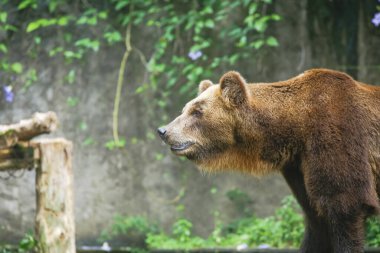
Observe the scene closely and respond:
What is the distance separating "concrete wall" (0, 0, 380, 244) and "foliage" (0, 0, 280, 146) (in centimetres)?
15

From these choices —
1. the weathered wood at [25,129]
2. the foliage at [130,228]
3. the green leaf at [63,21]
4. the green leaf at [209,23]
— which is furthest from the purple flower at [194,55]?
the weathered wood at [25,129]

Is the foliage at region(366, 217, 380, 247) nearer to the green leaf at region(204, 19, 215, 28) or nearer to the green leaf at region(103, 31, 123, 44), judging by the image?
the green leaf at region(204, 19, 215, 28)

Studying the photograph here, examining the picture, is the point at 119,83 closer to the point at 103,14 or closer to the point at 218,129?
the point at 103,14

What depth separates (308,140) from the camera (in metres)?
5.49

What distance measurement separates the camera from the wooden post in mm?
6605

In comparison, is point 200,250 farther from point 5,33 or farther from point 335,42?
point 5,33

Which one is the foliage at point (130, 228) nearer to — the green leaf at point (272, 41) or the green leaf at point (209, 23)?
the green leaf at point (209, 23)

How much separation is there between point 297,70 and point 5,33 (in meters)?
4.29

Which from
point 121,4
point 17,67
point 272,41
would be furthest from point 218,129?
point 17,67

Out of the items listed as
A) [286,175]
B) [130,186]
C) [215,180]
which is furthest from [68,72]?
[286,175]

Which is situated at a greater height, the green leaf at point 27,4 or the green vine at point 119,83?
the green leaf at point 27,4

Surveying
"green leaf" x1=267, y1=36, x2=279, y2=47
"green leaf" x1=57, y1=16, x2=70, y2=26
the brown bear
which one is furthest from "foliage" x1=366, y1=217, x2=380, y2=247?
"green leaf" x1=57, y1=16, x2=70, y2=26

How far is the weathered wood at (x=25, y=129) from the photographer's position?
21.3 ft

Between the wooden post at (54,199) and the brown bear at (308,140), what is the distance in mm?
1403
